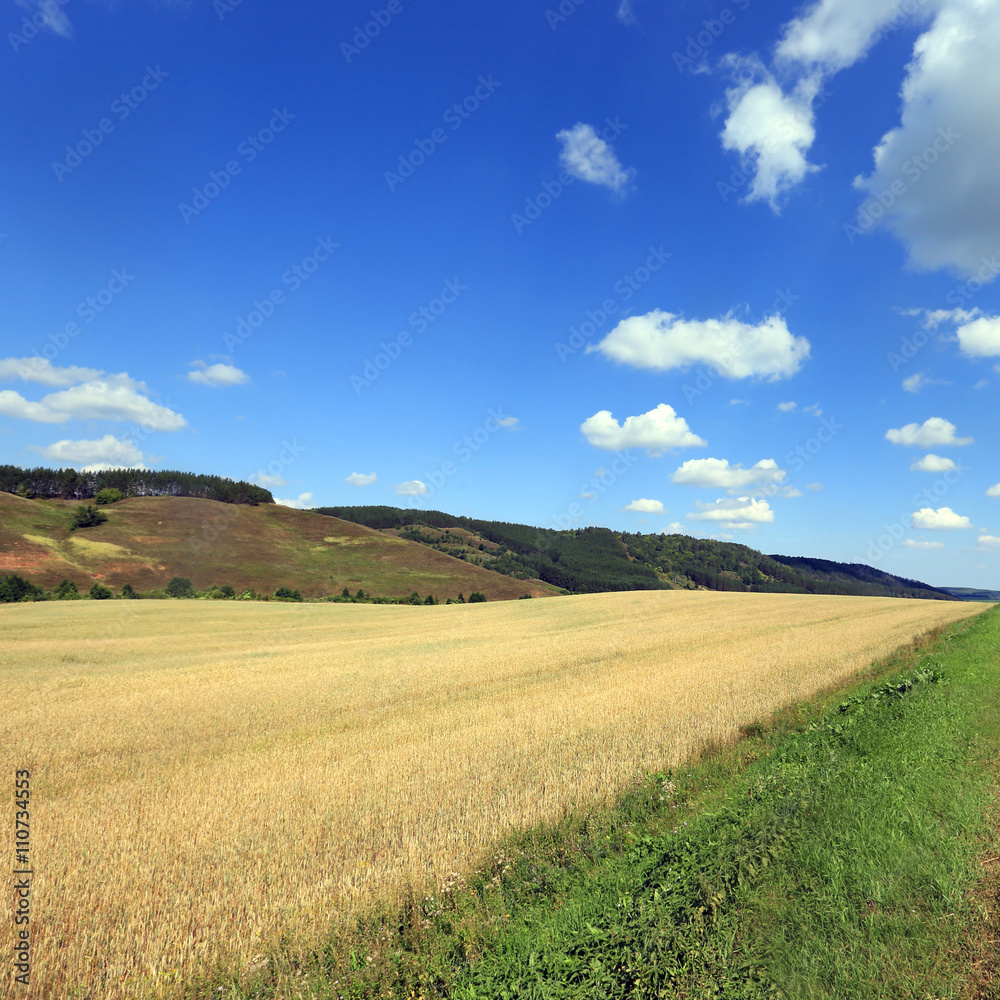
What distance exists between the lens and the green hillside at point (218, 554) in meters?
78.9

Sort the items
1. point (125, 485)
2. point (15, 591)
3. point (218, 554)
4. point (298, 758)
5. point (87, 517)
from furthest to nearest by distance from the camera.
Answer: point (125, 485), point (87, 517), point (218, 554), point (15, 591), point (298, 758)

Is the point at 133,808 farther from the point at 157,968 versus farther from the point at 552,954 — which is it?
the point at 552,954

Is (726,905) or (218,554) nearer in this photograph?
(726,905)

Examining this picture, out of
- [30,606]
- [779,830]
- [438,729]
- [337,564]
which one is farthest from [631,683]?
[337,564]

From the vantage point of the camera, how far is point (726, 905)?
17.4 feet

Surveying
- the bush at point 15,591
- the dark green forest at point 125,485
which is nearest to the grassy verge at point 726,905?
the bush at point 15,591

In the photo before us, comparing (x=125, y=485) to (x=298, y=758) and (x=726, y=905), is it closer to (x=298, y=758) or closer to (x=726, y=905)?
(x=298, y=758)

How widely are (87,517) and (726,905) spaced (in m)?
121

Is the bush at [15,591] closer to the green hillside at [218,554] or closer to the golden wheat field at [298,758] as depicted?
the green hillside at [218,554]

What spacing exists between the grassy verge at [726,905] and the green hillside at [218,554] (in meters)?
81.7

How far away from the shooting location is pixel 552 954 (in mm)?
4820

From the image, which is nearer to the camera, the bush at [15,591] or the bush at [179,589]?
the bush at [15,591]

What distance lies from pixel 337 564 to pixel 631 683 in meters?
88.8

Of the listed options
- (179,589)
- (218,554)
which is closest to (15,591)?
(179,589)
